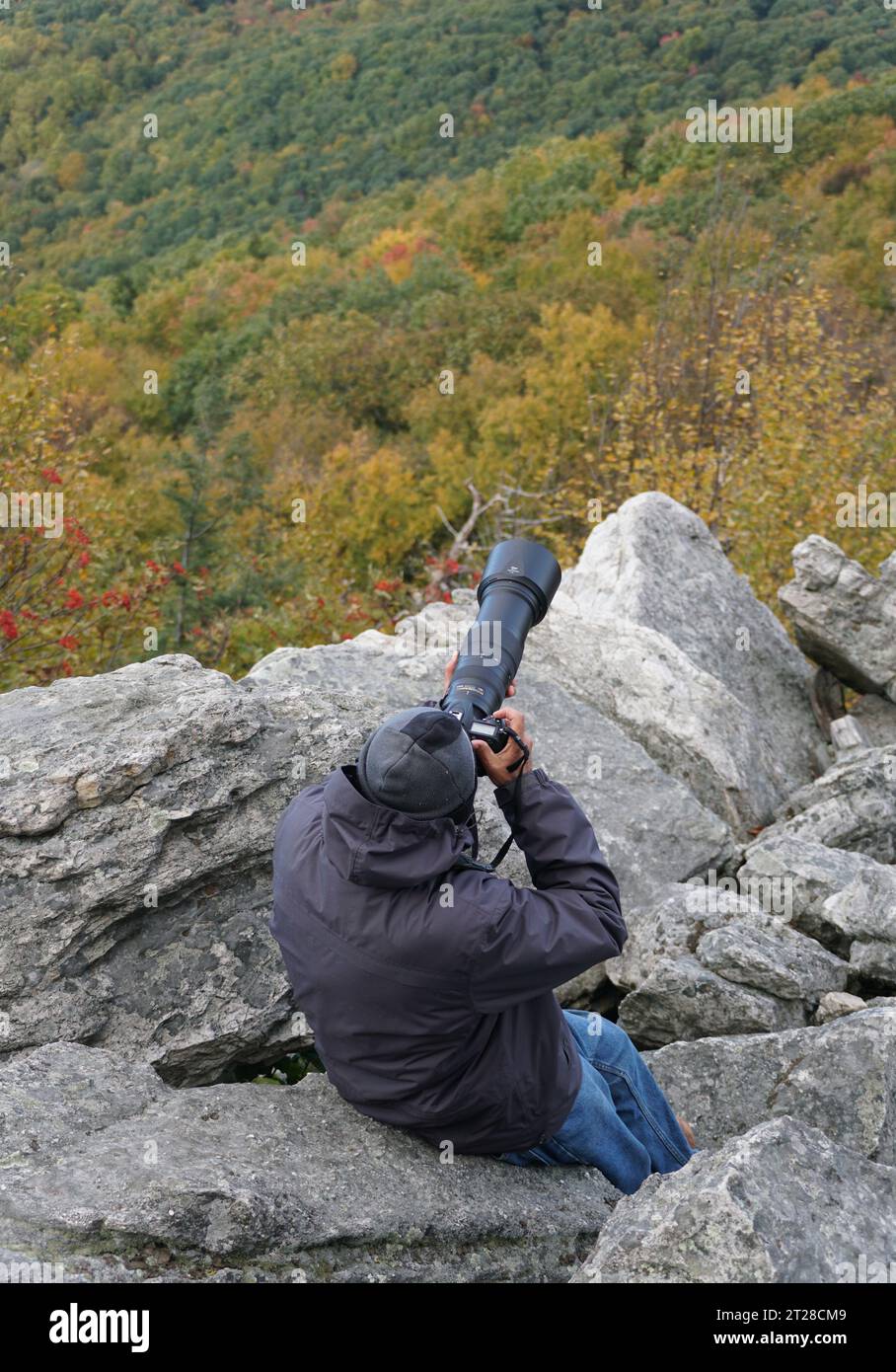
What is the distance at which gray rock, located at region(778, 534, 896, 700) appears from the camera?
10.2 metres

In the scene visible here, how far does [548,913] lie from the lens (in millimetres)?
3775

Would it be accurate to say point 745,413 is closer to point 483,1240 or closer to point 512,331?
point 483,1240

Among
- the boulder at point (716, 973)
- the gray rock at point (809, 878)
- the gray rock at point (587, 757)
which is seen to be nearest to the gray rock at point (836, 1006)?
the boulder at point (716, 973)

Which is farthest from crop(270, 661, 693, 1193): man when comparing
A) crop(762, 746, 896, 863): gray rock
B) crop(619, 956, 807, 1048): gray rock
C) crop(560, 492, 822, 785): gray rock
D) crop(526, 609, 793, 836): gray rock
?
crop(560, 492, 822, 785): gray rock

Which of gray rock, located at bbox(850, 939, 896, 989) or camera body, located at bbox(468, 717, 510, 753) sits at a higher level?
camera body, located at bbox(468, 717, 510, 753)

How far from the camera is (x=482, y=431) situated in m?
35.4

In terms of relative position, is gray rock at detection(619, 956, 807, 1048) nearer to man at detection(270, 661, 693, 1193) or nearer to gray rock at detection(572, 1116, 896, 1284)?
man at detection(270, 661, 693, 1193)

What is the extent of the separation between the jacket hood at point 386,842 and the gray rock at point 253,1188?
1061mm

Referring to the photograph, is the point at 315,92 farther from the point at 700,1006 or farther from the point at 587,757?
the point at 700,1006

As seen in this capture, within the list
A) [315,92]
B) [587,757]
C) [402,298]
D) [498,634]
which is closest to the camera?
[498,634]

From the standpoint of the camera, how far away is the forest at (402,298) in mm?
17422

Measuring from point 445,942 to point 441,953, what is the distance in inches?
1.7

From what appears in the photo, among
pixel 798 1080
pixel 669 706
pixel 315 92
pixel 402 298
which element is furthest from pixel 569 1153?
pixel 315 92

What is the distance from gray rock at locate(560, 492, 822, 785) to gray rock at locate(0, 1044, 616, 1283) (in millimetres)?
5975
